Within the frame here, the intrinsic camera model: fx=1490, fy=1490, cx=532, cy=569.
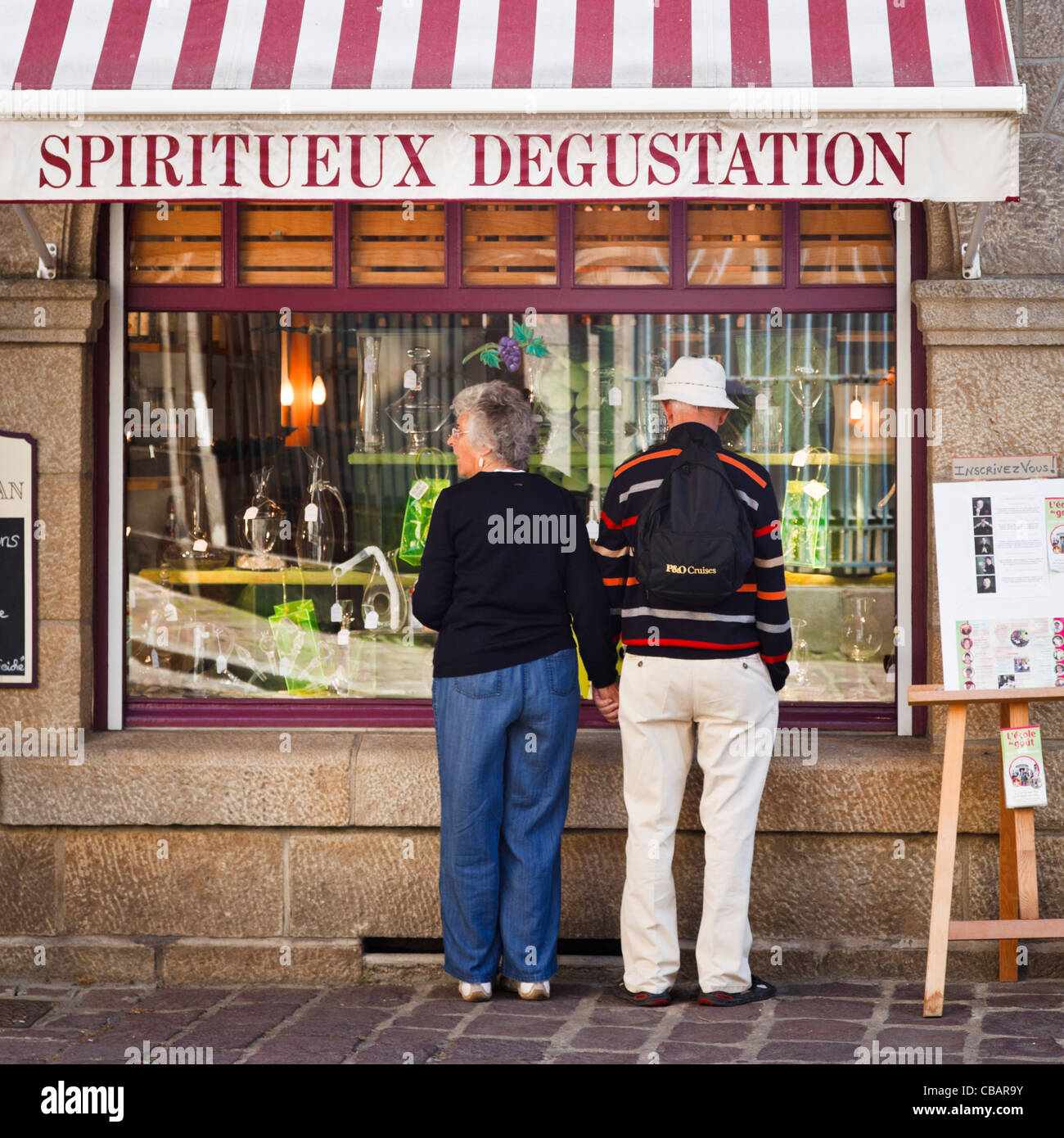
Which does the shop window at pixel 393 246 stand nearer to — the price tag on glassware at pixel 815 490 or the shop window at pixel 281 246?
the shop window at pixel 281 246

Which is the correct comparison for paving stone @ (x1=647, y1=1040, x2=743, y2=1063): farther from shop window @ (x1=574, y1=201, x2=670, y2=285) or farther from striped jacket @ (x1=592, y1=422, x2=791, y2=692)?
shop window @ (x1=574, y1=201, x2=670, y2=285)

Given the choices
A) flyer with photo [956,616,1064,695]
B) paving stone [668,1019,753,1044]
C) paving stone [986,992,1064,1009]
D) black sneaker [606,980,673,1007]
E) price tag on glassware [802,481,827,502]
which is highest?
price tag on glassware [802,481,827,502]

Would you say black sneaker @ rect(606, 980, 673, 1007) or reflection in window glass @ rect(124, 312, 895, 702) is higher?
reflection in window glass @ rect(124, 312, 895, 702)

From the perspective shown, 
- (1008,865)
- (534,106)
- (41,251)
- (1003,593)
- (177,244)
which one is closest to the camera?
(534,106)

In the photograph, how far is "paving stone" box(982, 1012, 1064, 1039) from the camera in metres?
4.68

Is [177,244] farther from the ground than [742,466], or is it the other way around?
[177,244]

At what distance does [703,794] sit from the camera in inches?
199

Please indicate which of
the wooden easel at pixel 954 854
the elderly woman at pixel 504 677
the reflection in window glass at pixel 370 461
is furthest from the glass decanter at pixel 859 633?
the elderly woman at pixel 504 677

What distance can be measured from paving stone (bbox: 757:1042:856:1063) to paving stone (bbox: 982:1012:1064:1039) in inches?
19.6

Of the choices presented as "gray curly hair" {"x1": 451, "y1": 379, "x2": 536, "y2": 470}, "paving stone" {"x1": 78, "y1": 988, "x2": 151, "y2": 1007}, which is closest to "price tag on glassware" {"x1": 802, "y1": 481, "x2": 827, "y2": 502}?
"gray curly hair" {"x1": 451, "y1": 379, "x2": 536, "y2": 470}

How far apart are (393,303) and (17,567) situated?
1766 millimetres

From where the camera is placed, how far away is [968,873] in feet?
17.8

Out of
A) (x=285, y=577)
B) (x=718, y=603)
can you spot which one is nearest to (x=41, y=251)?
(x=285, y=577)

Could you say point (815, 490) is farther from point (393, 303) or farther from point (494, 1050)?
point (494, 1050)
